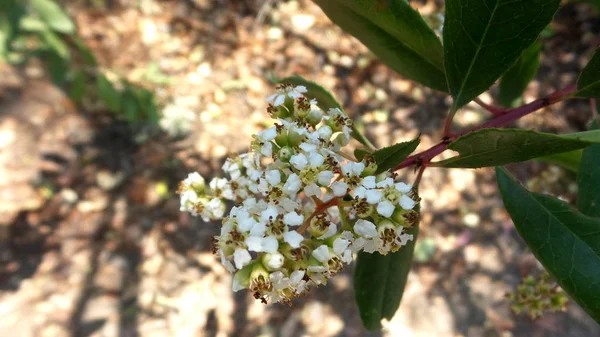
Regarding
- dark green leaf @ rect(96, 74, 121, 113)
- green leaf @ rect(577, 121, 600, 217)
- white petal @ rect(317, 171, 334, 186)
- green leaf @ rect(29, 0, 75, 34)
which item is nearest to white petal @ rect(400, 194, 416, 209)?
white petal @ rect(317, 171, 334, 186)

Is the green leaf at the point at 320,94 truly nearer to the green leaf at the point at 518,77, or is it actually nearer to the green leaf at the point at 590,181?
the green leaf at the point at 590,181

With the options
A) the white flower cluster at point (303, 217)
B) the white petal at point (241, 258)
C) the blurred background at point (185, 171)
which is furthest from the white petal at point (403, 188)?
the blurred background at point (185, 171)

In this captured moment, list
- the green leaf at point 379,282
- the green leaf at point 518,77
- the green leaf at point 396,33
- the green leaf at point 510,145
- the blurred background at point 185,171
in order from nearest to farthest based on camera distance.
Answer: the green leaf at point 510,145 → the green leaf at point 396,33 → the green leaf at point 379,282 → the green leaf at point 518,77 → the blurred background at point 185,171

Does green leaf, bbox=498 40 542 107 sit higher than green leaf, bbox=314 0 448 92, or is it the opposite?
green leaf, bbox=498 40 542 107

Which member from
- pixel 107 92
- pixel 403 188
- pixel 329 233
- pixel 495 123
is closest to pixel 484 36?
pixel 495 123

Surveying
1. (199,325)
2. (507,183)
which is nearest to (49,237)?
(199,325)

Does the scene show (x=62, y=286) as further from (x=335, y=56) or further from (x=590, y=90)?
(x=590, y=90)

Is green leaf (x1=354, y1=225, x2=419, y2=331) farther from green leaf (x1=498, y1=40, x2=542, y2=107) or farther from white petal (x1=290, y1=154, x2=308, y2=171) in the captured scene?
green leaf (x1=498, y1=40, x2=542, y2=107)

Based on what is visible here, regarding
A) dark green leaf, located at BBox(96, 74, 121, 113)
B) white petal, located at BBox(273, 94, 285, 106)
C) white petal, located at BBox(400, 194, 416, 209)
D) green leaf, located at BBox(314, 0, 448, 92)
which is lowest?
white petal, located at BBox(400, 194, 416, 209)
